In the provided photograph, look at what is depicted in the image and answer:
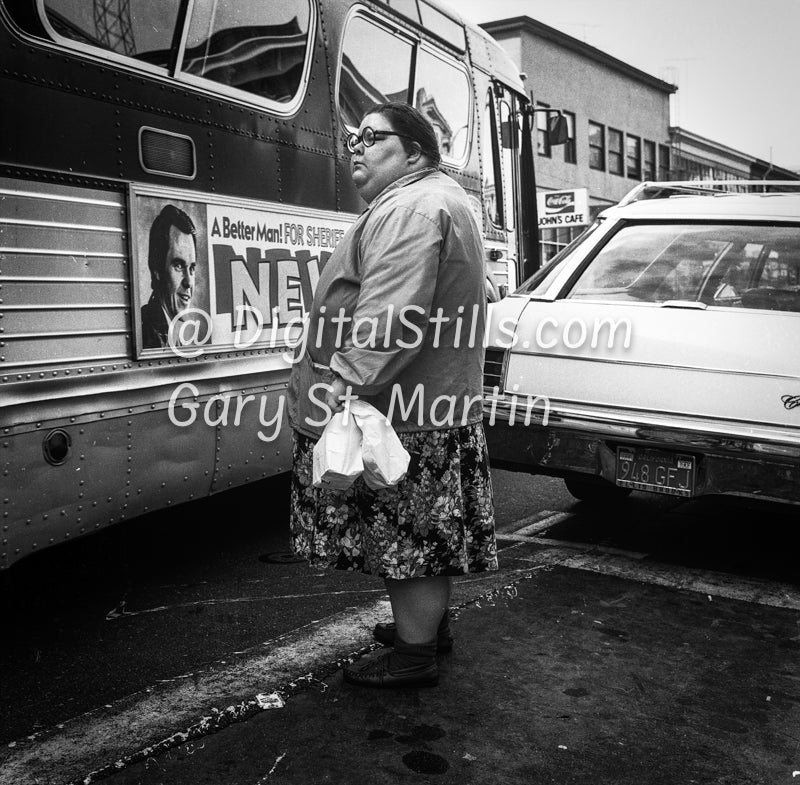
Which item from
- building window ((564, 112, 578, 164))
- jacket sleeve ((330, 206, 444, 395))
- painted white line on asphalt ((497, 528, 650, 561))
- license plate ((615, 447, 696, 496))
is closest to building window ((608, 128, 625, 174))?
building window ((564, 112, 578, 164))

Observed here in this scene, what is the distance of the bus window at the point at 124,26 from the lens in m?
3.54

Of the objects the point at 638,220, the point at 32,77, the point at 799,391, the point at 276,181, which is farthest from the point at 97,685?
Answer: the point at 638,220

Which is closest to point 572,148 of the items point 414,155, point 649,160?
point 649,160

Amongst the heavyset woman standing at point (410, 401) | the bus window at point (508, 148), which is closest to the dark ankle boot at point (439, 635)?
the heavyset woman standing at point (410, 401)

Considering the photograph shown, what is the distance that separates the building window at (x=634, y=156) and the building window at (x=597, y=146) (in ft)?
5.73

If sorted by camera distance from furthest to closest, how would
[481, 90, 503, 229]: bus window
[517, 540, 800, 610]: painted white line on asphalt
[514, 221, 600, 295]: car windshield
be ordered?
[481, 90, 503, 229]: bus window → [514, 221, 600, 295]: car windshield → [517, 540, 800, 610]: painted white line on asphalt

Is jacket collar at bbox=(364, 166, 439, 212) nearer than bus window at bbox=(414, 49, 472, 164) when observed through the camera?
Yes

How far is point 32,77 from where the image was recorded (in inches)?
134

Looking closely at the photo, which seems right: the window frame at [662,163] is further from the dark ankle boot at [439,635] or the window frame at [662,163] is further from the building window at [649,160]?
the dark ankle boot at [439,635]

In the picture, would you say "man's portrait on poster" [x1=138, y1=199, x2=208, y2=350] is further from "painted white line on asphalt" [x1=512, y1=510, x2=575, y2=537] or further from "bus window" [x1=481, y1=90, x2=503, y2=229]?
"bus window" [x1=481, y1=90, x2=503, y2=229]

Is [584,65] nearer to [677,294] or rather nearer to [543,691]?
[677,294]

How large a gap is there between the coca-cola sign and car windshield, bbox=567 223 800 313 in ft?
37.5

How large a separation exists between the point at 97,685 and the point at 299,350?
1.38 metres

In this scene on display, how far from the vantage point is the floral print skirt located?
319cm
